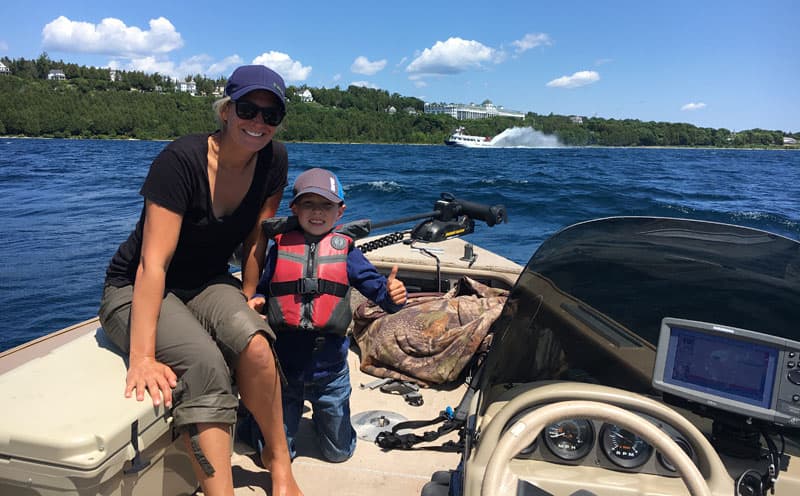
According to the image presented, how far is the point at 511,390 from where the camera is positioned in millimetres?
1772

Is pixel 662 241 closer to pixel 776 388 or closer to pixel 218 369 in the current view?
pixel 776 388

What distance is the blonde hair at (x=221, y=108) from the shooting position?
2145 millimetres

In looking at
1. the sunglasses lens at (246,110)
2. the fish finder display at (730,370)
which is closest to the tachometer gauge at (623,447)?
the fish finder display at (730,370)

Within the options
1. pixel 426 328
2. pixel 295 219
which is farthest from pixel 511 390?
pixel 426 328

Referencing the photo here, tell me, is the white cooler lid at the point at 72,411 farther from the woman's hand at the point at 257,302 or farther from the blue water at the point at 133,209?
the blue water at the point at 133,209

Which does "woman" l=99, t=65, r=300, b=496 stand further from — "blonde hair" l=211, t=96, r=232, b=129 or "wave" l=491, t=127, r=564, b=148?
"wave" l=491, t=127, r=564, b=148

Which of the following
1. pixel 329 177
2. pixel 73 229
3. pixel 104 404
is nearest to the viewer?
pixel 104 404

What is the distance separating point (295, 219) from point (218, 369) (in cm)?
77

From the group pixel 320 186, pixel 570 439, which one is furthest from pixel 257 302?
pixel 570 439

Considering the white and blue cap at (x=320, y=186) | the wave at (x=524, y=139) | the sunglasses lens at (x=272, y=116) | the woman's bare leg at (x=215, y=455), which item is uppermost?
the wave at (x=524, y=139)

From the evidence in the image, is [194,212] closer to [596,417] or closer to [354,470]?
[354,470]

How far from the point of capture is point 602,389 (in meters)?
1.38

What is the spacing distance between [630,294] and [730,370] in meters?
0.46

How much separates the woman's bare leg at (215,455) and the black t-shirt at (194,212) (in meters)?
0.62
